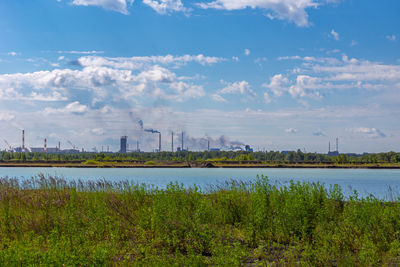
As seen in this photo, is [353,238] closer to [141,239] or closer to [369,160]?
[141,239]

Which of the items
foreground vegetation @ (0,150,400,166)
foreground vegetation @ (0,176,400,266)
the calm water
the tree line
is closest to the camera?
foreground vegetation @ (0,176,400,266)

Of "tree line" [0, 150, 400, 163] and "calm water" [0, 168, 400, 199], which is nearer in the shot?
"calm water" [0, 168, 400, 199]

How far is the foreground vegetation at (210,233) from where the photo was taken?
9.00m

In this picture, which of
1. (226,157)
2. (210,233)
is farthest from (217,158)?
(210,233)

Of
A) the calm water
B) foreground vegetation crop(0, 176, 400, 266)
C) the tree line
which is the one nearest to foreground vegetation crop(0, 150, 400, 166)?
the tree line

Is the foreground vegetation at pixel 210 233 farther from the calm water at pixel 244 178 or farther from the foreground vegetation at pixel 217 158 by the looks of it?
the foreground vegetation at pixel 217 158

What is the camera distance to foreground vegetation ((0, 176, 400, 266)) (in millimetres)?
9000

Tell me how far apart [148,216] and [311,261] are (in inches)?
212

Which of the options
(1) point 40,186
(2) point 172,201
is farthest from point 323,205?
(1) point 40,186

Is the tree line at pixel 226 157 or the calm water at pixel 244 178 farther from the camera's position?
the tree line at pixel 226 157

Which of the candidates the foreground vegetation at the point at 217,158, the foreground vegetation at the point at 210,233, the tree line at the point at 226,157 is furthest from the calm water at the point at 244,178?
the tree line at the point at 226,157

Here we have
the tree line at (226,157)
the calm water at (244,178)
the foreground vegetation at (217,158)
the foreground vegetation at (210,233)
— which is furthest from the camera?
the tree line at (226,157)

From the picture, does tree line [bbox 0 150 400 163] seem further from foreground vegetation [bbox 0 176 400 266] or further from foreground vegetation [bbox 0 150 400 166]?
foreground vegetation [bbox 0 176 400 266]

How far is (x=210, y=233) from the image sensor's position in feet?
35.4
